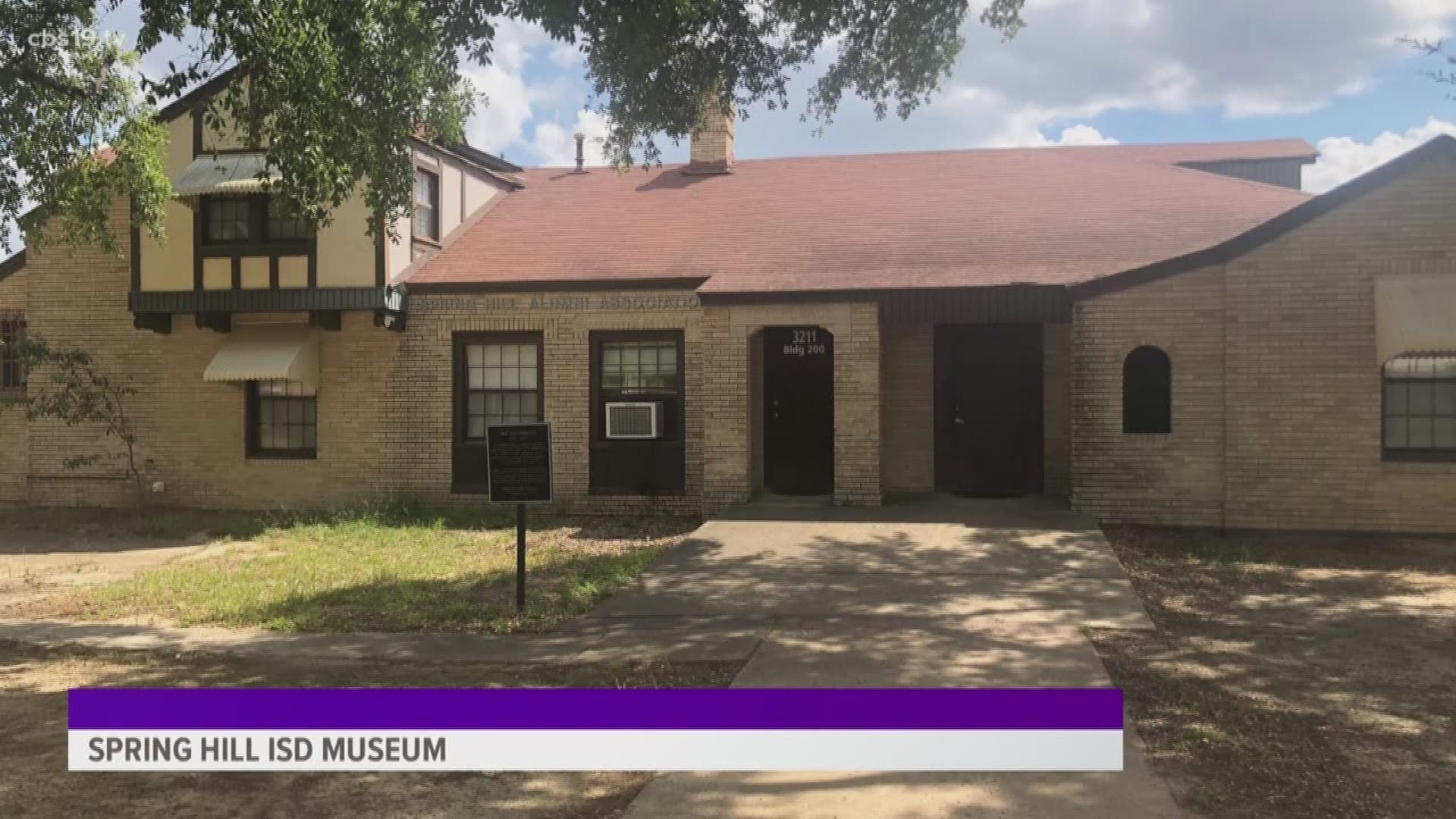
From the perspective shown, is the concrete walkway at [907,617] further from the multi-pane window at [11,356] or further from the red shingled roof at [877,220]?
the multi-pane window at [11,356]

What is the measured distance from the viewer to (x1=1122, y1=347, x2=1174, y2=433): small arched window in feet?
39.2

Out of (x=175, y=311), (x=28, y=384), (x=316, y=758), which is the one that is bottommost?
(x=316, y=758)

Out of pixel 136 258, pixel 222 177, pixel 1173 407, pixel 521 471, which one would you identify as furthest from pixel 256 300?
pixel 1173 407

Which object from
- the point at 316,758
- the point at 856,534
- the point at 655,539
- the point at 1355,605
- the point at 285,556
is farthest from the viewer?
the point at 655,539

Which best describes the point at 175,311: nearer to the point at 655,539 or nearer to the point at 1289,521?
the point at 655,539

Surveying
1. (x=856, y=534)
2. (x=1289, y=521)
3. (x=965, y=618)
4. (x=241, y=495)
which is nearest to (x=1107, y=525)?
(x=1289, y=521)

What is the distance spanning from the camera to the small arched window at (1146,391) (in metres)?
12.0

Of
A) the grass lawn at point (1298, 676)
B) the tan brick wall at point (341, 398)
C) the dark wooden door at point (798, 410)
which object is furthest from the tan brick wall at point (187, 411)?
the grass lawn at point (1298, 676)

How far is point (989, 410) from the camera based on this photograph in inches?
551

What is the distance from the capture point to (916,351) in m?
14.2

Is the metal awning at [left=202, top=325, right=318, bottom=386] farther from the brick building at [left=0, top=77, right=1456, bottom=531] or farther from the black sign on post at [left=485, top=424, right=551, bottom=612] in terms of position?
the black sign on post at [left=485, top=424, right=551, bottom=612]

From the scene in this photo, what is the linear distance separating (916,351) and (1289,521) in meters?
5.22

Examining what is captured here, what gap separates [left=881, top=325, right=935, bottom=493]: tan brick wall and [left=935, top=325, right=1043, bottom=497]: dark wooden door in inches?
4.9

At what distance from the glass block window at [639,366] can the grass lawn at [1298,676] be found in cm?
705
